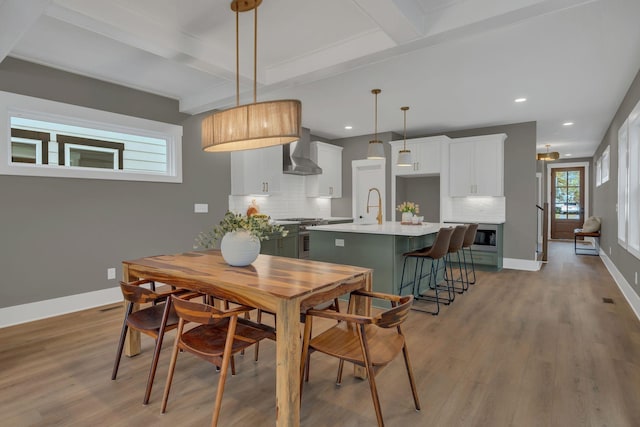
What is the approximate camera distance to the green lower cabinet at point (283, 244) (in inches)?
219

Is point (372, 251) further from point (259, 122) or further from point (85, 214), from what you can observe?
point (85, 214)

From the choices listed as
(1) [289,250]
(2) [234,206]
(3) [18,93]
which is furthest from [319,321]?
(3) [18,93]

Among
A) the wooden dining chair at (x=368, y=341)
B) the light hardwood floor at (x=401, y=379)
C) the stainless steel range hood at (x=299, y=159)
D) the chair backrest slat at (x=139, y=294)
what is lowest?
the light hardwood floor at (x=401, y=379)

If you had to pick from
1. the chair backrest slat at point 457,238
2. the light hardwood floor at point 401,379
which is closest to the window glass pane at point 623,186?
the light hardwood floor at point 401,379

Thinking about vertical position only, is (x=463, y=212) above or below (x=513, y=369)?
above

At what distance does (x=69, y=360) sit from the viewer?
266 centimetres

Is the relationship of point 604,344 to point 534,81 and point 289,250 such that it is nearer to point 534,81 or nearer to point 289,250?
point 534,81

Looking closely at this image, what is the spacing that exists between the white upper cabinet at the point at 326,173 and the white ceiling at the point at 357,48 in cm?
187

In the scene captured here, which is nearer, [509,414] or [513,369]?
[509,414]

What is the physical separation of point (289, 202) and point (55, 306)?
4.10 meters

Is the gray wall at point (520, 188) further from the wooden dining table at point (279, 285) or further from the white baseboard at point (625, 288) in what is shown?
the wooden dining table at point (279, 285)

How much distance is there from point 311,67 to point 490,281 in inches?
161

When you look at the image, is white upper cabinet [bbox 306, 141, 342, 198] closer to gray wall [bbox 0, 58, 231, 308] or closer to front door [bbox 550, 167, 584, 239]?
gray wall [bbox 0, 58, 231, 308]

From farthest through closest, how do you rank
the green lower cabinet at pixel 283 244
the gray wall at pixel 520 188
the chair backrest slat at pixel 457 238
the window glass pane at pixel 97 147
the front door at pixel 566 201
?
the front door at pixel 566 201, the gray wall at pixel 520 188, the green lower cabinet at pixel 283 244, the chair backrest slat at pixel 457 238, the window glass pane at pixel 97 147
